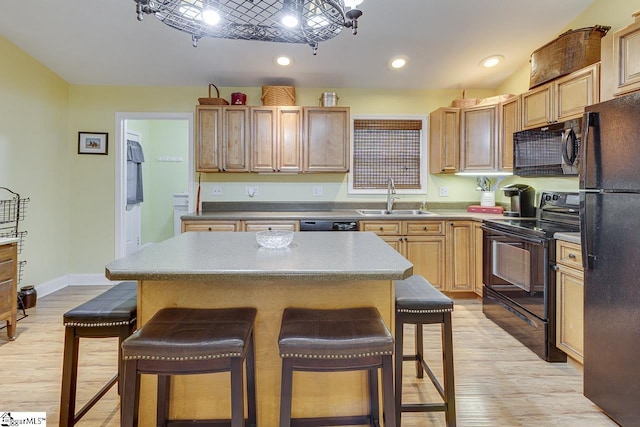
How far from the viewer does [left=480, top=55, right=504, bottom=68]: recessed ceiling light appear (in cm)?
362

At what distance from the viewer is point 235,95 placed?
149 inches

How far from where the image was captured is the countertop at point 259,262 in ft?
4.12

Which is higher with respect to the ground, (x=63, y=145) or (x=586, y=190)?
(x=63, y=145)

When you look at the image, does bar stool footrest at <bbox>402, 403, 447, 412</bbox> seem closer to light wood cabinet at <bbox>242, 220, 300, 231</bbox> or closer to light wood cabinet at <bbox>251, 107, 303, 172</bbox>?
light wood cabinet at <bbox>242, 220, 300, 231</bbox>

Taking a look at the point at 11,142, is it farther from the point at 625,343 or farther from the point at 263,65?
the point at 625,343

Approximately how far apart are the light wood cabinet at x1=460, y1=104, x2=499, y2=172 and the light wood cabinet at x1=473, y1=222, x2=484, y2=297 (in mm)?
681

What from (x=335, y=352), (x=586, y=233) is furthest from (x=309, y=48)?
(x=335, y=352)

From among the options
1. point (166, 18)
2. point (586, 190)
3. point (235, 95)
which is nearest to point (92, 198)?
point (235, 95)

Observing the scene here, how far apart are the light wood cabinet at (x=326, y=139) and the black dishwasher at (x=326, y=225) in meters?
0.63

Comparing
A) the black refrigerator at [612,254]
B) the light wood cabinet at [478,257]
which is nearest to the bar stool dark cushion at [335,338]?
the black refrigerator at [612,254]

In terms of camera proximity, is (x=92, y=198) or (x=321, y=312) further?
(x=92, y=198)

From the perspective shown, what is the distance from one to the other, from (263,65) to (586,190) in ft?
10.3

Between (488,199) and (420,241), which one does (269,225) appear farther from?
(488,199)

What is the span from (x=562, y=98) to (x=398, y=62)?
1.63 meters
